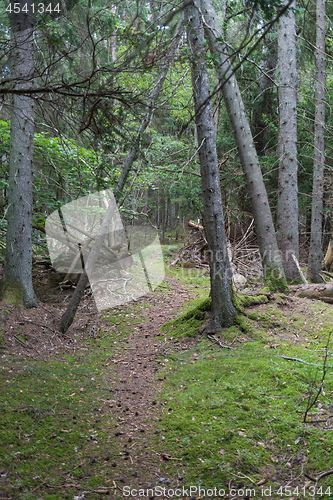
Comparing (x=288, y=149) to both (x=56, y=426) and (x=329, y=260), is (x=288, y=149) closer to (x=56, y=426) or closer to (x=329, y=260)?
(x=329, y=260)

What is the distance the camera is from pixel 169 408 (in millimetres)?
3680

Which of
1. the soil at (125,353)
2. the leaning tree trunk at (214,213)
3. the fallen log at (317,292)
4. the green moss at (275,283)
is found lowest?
the soil at (125,353)

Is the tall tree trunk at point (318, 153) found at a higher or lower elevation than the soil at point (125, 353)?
higher

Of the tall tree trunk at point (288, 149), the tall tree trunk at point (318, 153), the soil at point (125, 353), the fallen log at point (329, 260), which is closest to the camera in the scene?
the soil at point (125, 353)

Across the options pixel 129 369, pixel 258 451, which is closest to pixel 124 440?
pixel 258 451

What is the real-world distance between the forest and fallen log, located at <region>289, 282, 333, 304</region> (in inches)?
1.2

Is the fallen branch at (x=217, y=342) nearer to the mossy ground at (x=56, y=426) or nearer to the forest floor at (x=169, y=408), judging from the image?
the forest floor at (x=169, y=408)

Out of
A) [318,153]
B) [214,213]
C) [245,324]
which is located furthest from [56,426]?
[318,153]

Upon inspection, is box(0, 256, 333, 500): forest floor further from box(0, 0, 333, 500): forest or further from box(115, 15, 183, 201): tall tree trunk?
box(115, 15, 183, 201): tall tree trunk

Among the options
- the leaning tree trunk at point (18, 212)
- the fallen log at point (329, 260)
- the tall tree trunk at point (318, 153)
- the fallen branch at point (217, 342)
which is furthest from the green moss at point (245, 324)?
the fallen log at point (329, 260)

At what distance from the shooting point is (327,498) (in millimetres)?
2240

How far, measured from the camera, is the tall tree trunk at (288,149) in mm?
7559

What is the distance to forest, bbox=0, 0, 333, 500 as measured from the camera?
2.65m

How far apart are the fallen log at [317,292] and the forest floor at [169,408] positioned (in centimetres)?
63
